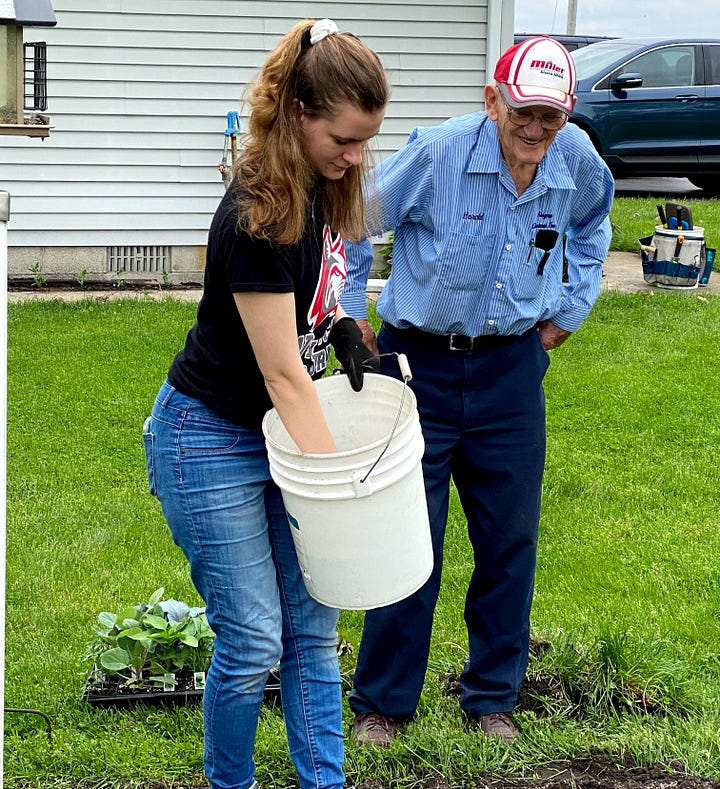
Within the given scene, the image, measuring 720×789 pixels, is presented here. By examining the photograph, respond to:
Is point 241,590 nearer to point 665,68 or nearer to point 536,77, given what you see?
point 536,77

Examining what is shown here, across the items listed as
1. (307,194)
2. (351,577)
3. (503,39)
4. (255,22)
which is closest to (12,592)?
(351,577)

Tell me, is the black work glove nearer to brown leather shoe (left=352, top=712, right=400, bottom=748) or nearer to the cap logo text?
the cap logo text

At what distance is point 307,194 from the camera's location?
8.13ft

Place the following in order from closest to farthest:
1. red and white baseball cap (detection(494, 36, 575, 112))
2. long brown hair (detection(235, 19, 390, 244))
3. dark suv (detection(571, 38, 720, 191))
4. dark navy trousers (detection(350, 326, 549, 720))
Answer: long brown hair (detection(235, 19, 390, 244)), red and white baseball cap (detection(494, 36, 575, 112)), dark navy trousers (detection(350, 326, 549, 720)), dark suv (detection(571, 38, 720, 191))

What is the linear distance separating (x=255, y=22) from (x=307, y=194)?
7.45 metres

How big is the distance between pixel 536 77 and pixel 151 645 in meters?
2.03

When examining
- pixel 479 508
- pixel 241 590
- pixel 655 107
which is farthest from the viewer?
pixel 655 107

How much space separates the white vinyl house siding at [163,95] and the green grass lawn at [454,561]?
145cm

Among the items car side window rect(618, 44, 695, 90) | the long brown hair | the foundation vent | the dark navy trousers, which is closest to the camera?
the long brown hair

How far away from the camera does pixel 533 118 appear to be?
9.89 ft

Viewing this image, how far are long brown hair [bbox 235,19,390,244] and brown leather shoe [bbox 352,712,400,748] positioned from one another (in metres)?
1.69

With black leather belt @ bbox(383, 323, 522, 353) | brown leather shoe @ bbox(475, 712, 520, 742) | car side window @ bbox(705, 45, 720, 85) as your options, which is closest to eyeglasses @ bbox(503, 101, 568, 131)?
black leather belt @ bbox(383, 323, 522, 353)

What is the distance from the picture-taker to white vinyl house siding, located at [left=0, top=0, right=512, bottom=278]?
30.2 feet

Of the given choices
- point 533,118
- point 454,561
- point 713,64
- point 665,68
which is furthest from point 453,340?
point 713,64
